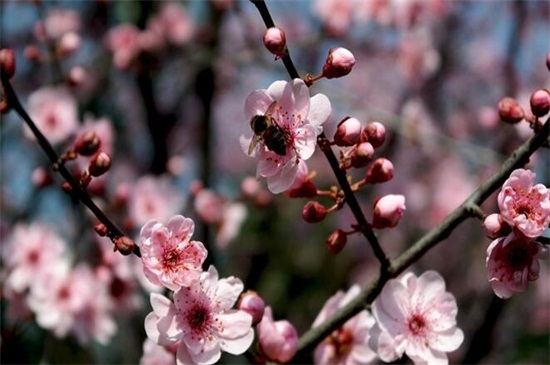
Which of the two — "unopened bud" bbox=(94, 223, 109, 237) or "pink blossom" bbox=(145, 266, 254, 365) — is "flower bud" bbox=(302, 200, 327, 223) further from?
"unopened bud" bbox=(94, 223, 109, 237)

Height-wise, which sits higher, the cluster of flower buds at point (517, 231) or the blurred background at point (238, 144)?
the cluster of flower buds at point (517, 231)

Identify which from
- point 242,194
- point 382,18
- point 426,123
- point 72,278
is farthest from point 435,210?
point 72,278

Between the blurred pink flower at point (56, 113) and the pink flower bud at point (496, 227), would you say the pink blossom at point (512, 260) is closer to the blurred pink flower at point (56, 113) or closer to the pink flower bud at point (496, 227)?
the pink flower bud at point (496, 227)

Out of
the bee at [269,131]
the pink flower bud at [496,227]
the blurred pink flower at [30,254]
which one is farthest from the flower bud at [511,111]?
the blurred pink flower at [30,254]

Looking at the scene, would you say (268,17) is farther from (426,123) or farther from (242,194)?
(426,123)

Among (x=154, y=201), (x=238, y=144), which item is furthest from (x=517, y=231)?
(x=238, y=144)

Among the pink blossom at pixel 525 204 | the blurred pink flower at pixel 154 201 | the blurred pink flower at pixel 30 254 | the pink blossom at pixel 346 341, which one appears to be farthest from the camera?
the blurred pink flower at pixel 154 201
